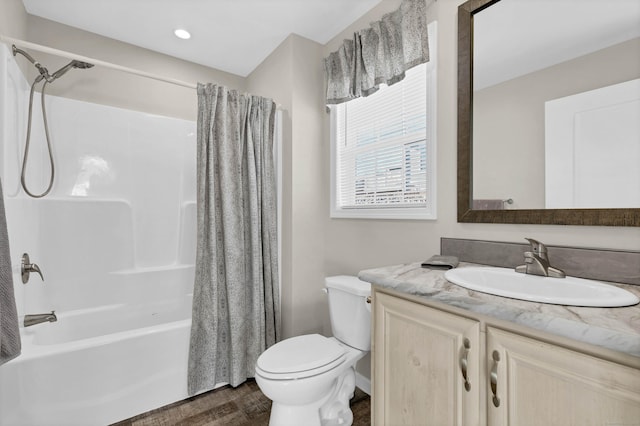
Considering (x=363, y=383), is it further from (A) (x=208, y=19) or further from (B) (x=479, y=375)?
(A) (x=208, y=19)

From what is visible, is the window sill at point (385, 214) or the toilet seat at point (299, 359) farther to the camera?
the window sill at point (385, 214)

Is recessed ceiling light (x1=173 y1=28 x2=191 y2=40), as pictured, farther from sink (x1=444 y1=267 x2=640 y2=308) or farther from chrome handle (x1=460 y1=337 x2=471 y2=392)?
chrome handle (x1=460 y1=337 x2=471 y2=392)

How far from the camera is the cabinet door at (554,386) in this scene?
0.62 metres

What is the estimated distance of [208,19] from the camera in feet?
6.82

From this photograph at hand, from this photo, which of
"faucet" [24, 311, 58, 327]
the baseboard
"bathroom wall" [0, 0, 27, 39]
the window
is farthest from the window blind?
"bathroom wall" [0, 0, 27, 39]

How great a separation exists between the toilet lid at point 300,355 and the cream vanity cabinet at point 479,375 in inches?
13.0

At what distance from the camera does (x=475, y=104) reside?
138cm

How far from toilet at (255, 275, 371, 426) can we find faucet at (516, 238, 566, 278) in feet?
2.46

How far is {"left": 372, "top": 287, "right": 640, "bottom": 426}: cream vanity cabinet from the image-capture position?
25.4 inches

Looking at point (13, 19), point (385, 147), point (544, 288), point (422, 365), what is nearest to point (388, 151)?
point (385, 147)

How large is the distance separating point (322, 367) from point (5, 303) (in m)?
1.22

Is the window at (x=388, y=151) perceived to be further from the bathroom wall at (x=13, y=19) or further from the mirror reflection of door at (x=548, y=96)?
the bathroom wall at (x=13, y=19)

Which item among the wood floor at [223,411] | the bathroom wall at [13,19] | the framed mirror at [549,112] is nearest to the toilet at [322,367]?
the wood floor at [223,411]

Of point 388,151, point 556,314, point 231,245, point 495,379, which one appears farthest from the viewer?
point 231,245
